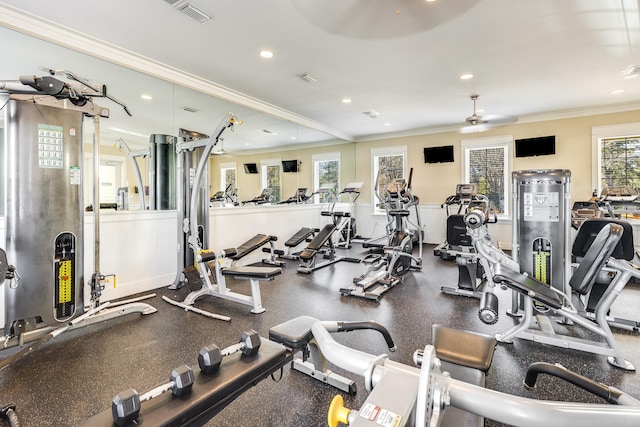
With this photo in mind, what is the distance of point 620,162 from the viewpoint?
580 cm

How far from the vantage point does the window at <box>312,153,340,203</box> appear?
27.1 feet

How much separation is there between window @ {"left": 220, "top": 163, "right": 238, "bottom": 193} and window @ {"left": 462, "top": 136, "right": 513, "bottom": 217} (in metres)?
5.33

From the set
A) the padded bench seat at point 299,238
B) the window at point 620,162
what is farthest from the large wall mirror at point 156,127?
the window at point 620,162

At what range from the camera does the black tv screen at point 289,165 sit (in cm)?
753

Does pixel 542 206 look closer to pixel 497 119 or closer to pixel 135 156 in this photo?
pixel 497 119

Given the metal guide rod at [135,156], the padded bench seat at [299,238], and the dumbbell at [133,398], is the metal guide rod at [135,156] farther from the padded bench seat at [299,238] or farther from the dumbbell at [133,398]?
the dumbbell at [133,398]

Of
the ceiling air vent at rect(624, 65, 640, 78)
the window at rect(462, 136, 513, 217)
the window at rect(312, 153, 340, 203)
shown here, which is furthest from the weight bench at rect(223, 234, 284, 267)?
the ceiling air vent at rect(624, 65, 640, 78)

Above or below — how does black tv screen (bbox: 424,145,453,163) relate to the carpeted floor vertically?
above

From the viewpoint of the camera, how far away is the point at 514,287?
2.31 m

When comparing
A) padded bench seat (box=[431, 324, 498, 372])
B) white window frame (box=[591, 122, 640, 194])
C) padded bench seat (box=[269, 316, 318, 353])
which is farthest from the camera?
white window frame (box=[591, 122, 640, 194])

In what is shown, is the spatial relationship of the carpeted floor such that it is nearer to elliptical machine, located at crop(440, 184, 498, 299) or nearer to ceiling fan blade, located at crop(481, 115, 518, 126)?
elliptical machine, located at crop(440, 184, 498, 299)

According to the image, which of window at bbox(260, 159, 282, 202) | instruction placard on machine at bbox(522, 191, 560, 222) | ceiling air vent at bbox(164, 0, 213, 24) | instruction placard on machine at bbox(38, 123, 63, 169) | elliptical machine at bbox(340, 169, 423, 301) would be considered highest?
ceiling air vent at bbox(164, 0, 213, 24)

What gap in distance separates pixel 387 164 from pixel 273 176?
320 centimetres

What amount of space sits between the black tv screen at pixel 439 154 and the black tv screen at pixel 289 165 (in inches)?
129
